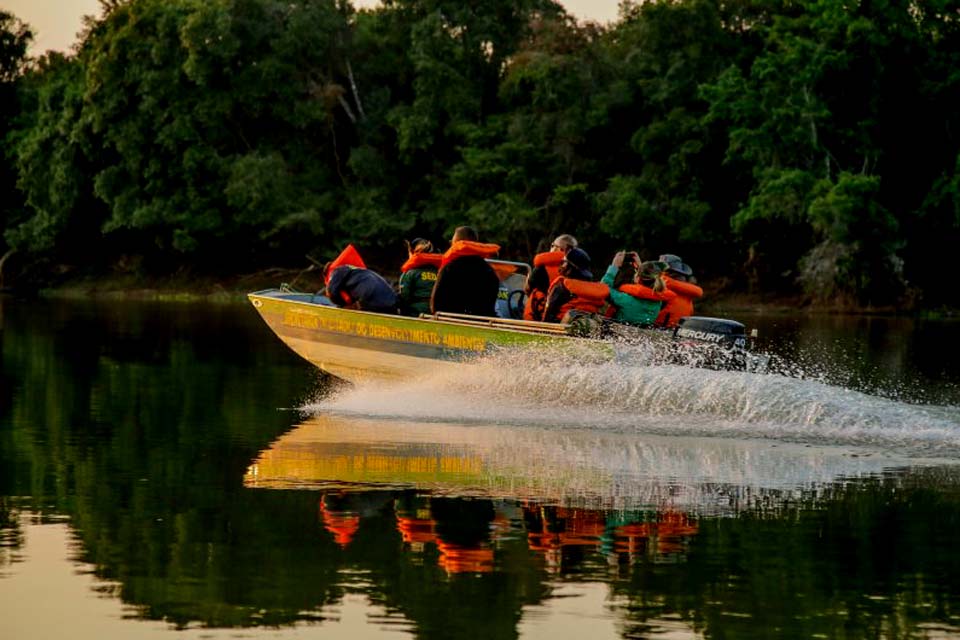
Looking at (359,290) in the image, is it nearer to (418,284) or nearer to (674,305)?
(418,284)

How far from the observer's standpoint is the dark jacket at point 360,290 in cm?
1662

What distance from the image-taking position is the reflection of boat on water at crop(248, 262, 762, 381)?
14.6 meters

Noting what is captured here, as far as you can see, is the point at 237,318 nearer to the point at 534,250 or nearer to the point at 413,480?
the point at 534,250

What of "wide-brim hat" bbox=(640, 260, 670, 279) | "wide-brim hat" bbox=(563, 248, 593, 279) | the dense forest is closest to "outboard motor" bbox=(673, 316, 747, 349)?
"wide-brim hat" bbox=(640, 260, 670, 279)

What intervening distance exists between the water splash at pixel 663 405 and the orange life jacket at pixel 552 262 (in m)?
1.41

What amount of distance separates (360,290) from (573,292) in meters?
2.52

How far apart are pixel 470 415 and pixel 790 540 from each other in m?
6.11

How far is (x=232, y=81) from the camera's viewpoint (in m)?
45.5

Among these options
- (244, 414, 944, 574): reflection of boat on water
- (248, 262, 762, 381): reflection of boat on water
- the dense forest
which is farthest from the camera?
the dense forest

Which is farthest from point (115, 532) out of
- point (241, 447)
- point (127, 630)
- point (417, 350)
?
point (417, 350)

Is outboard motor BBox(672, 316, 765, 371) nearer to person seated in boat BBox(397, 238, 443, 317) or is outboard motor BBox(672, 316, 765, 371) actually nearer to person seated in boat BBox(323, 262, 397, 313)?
person seated in boat BBox(397, 238, 443, 317)

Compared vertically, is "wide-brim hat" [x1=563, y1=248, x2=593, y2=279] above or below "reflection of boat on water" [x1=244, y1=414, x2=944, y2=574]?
above

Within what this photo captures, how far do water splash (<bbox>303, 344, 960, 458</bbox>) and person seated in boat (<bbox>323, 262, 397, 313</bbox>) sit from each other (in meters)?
1.24

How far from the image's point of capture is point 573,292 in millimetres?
15312
